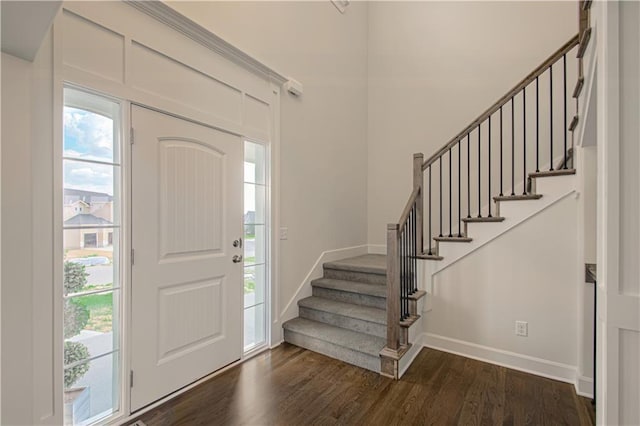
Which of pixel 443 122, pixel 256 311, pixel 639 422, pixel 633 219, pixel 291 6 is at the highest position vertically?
pixel 291 6

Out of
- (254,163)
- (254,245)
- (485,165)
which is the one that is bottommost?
(254,245)

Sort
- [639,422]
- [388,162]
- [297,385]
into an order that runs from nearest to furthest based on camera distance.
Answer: [639,422], [297,385], [388,162]

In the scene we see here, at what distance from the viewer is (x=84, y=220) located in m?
1.83

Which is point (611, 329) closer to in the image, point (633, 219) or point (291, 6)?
point (633, 219)

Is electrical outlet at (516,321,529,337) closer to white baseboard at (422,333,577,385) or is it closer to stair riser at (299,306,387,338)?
white baseboard at (422,333,577,385)

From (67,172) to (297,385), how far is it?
84.2 inches

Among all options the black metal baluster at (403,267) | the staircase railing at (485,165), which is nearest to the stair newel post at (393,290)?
the staircase railing at (485,165)

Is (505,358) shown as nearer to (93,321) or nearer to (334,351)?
(334,351)

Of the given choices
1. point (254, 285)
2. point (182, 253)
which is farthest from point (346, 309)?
point (182, 253)

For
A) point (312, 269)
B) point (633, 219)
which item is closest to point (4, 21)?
point (633, 219)

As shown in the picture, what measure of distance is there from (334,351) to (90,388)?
6.08 ft

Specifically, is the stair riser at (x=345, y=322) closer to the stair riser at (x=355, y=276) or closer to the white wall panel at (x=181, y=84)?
the stair riser at (x=355, y=276)

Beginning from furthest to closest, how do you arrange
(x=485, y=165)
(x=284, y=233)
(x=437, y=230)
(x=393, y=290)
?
(x=437, y=230), (x=485, y=165), (x=284, y=233), (x=393, y=290)

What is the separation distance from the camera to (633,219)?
1.10m
